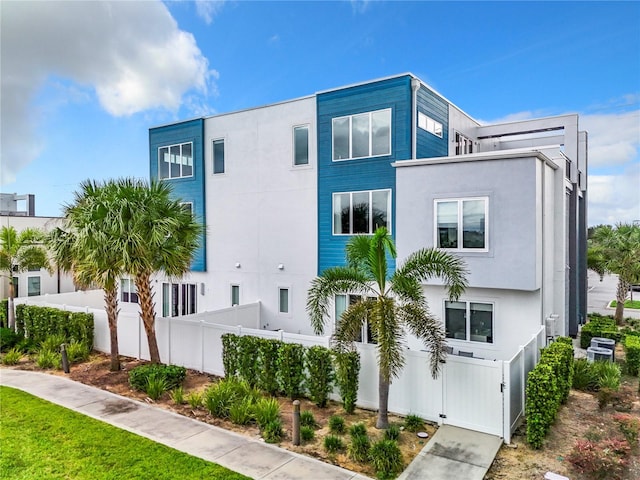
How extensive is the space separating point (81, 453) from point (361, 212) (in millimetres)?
10024

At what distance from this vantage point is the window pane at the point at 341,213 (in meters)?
14.4

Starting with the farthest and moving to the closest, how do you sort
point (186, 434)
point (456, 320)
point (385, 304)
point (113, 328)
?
point (113, 328) < point (456, 320) < point (186, 434) < point (385, 304)

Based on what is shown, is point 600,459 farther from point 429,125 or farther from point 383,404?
point 429,125

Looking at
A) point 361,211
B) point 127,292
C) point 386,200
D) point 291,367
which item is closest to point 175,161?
point 127,292

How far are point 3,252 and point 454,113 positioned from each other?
60.9 ft

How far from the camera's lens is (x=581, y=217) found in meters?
18.6

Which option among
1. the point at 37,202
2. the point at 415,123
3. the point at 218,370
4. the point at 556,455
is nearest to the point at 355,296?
the point at 218,370

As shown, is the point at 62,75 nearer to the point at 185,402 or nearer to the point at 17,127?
the point at 17,127

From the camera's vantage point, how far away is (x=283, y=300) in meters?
16.0

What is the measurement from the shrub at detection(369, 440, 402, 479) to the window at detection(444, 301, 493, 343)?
5.62m

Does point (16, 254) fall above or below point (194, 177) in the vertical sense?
below

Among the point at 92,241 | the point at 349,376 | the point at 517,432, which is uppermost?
the point at 92,241

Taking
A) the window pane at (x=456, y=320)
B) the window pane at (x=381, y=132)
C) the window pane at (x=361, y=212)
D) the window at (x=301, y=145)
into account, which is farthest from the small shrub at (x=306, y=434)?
the window at (x=301, y=145)

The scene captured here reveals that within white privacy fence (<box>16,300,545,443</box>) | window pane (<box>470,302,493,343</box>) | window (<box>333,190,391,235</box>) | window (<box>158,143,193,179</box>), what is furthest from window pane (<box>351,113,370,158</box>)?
window (<box>158,143,193,179</box>)
